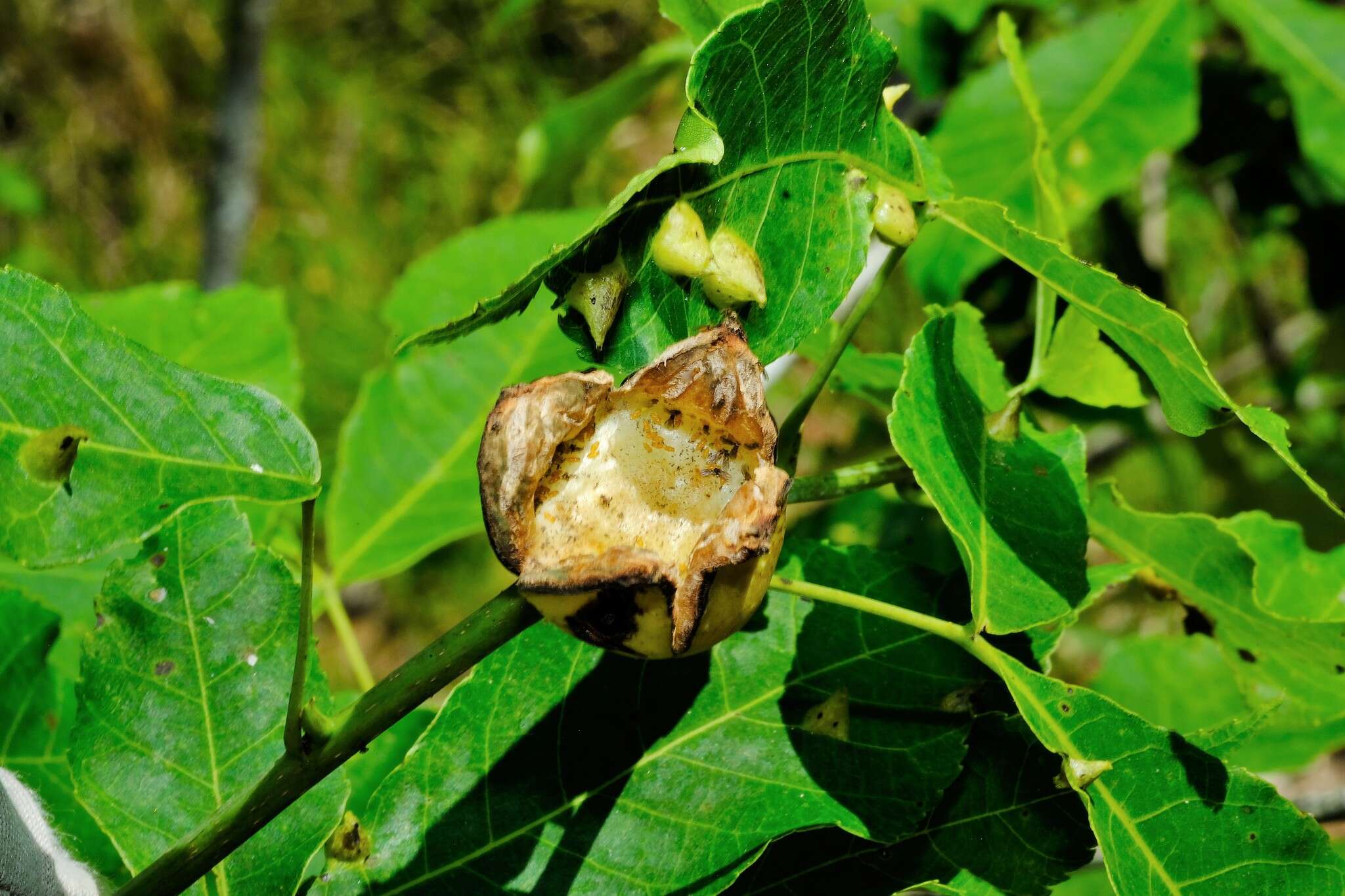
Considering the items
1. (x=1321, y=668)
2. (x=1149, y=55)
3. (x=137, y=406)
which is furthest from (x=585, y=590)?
(x=1149, y=55)

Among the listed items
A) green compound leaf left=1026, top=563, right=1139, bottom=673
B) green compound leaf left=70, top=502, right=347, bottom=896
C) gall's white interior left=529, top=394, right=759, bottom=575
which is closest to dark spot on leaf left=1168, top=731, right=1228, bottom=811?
green compound leaf left=1026, top=563, right=1139, bottom=673

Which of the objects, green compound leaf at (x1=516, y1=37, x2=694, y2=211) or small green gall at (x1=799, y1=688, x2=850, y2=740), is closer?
small green gall at (x1=799, y1=688, x2=850, y2=740)

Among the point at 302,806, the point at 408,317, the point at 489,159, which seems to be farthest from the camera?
the point at 489,159

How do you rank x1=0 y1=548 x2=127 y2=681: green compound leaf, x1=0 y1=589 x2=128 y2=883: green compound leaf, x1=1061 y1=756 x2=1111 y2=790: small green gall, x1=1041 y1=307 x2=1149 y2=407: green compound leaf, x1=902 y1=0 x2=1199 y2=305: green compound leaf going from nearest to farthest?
1. x1=1061 y1=756 x2=1111 y2=790: small green gall
2. x1=1041 y1=307 x2=1149 y2=407: green compound leaf
3. x1=0 y1=589 x2=128 y2=883: green compound leaf
4. x1=0 y1=548 x2=127 y2=681: green compound leaf
5. x1=902 y1=0 x2=1199 y2=305: green compound leaf

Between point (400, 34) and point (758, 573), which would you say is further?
point (400, 34)

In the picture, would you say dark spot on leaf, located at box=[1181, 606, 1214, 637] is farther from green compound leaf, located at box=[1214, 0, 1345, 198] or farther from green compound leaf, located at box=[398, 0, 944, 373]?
green compound leaf, located at box=[1214, 0, 1345, 198]

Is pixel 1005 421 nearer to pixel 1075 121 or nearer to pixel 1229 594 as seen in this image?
pixel 1229 594

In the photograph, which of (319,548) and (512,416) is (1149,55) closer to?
(512,416)
